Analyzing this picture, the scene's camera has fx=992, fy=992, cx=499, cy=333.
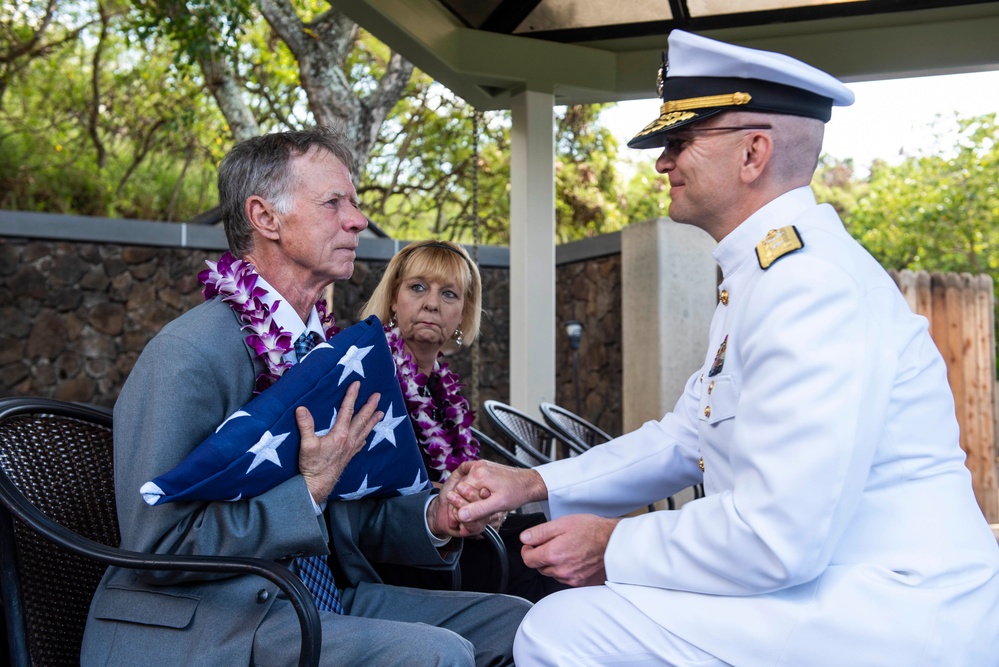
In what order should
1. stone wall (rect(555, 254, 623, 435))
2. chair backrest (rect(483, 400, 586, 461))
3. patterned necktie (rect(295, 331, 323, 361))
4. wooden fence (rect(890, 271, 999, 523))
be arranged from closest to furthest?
patterned necktie (rect(295, 331, 323, 361)) → chair backrest (rect(483, 400, 586, 461)) → wooden fence (rect(890, 271, 999, 523)) → stone wall (rect(555, 254, 623, 435))

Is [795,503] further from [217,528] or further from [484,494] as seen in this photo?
[217,528]

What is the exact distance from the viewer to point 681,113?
1812 millimetres

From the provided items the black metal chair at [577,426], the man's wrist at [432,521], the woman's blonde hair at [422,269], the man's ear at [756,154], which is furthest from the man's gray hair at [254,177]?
the black metal chair at [577,426]

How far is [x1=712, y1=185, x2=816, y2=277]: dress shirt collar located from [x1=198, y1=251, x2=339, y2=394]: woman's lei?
2.80ft

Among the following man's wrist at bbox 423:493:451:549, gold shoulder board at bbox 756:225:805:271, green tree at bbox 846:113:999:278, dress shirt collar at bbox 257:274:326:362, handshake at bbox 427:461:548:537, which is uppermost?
green tree at bbox 846:113:999:278

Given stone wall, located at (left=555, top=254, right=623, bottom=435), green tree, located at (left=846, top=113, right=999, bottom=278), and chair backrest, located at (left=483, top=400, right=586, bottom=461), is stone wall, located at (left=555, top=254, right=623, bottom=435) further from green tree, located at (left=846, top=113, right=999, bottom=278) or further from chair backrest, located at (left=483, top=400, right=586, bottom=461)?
green tree, located at (left=846, top=113, right=999, bottom=278)

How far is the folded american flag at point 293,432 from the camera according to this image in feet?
5.16

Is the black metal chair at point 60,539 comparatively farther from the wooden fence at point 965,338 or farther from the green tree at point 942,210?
the green tree at point 942,210

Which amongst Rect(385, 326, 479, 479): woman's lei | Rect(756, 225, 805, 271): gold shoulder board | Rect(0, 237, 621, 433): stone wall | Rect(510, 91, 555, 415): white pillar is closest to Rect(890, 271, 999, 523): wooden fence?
Rect(0, 237, 621, 433): stone wall

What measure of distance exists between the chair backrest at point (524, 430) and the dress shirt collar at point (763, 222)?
176 centimetres

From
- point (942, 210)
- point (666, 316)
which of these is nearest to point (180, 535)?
point (666, 316)

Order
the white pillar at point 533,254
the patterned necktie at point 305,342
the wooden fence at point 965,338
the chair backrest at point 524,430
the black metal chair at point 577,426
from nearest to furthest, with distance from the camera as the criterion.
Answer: the patterned necktie at point 305,342 < the chair backrest at point 524,430 < the black metal chair at point 577,426 < the white pillar at point 533,254 < the wooden fence at point 965,338

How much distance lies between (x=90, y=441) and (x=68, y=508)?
160 millimetres

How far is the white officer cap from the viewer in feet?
5.68
